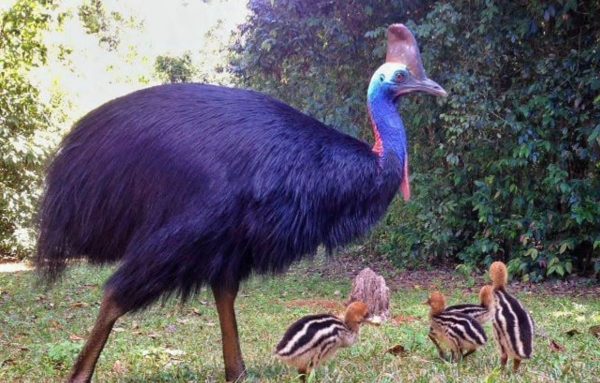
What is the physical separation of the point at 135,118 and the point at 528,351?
216 cm

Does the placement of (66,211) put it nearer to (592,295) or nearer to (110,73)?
(592,295)

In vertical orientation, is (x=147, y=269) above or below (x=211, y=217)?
below

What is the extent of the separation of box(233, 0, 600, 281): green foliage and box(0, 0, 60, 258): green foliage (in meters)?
3.43

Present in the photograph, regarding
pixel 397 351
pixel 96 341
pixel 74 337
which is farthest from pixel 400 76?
pixel 74 337

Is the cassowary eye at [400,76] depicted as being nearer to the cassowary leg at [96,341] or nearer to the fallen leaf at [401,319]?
the cassowary leg at [96,341]

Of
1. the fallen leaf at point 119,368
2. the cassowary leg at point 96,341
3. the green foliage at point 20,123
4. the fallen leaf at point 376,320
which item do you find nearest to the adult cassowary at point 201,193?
the cassowary leg at point 96,341

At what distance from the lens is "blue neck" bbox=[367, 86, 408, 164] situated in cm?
368

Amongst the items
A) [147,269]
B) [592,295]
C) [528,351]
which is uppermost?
[147,269]

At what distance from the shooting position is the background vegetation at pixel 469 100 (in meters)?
8.72

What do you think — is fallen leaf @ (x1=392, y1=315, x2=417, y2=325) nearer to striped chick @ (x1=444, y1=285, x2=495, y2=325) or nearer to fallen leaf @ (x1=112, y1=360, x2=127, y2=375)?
striped chick @ (x1=444, y1=285, x2=495, y2=325)

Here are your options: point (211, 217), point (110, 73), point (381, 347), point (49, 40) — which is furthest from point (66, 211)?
point (110, 73)

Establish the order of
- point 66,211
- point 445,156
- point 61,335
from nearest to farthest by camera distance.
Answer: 1. point 66,211
2. point 61,335
3. point 445,156

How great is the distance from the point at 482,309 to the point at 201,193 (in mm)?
2139

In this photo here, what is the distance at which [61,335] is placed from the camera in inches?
239
